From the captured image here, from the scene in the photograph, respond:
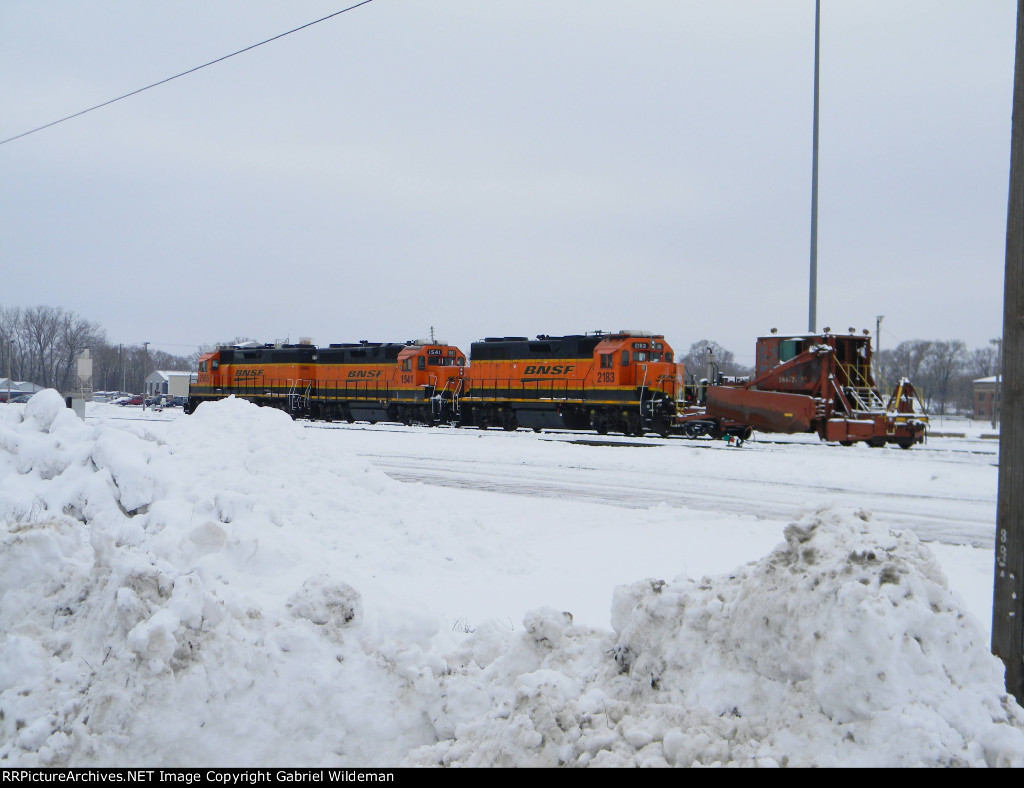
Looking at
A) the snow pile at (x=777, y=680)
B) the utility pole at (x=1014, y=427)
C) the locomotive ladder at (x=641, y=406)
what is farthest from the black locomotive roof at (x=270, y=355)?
the utility pole at (x=1014, y=427)

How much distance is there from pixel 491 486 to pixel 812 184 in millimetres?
14688

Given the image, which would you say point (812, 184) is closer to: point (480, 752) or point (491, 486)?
point (491, 486)

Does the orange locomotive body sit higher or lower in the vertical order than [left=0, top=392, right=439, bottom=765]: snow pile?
higher

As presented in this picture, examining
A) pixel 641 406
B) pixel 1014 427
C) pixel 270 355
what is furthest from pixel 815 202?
pixel 270 355

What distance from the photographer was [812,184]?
72.0 feet

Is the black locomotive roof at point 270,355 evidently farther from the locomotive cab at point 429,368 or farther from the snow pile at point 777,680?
the snow pile at point 777,680

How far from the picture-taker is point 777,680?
318 centimetres

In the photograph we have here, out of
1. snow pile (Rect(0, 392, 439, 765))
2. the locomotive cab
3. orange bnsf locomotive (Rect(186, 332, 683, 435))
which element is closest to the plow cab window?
orange bnsf locomotive (Rect(186, 332, 683, 435))

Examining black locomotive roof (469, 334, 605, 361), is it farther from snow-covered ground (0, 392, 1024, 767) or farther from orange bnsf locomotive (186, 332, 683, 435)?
snow-covered ground (0, 392, 1024, 767)

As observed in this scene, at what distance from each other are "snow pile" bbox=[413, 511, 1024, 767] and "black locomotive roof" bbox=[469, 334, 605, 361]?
24142 mm

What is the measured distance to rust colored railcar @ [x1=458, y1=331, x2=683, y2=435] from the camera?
26.3 m

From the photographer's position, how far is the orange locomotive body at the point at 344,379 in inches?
1298

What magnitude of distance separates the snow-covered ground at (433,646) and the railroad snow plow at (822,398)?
46.9 feet
